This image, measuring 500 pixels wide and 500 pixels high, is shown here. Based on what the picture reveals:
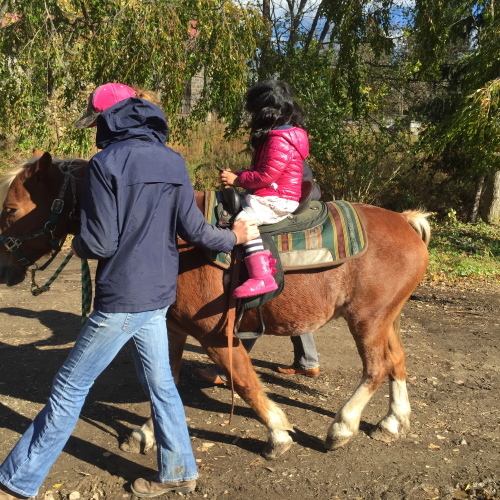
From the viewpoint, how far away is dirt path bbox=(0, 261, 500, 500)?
10.5 feet

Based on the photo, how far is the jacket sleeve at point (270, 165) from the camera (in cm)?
325

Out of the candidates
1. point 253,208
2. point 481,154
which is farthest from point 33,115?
point 481,154

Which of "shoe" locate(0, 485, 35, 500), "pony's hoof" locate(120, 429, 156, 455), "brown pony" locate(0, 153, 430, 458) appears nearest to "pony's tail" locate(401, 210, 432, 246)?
"brown pony" locate(0, 153, 430, 458)

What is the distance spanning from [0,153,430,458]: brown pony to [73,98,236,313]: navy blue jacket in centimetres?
55

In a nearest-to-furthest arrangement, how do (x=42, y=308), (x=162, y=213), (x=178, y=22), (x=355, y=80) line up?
(x=162, y=213) < (x=42, y=308) < (x=178, y=22) < (x=355, y=80)

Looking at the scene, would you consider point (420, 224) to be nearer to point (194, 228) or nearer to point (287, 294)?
point (287, 294)

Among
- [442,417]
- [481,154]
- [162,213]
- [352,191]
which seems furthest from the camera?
[352,191]

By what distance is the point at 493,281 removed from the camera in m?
8.23

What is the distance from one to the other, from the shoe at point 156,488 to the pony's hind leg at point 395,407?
1396mm

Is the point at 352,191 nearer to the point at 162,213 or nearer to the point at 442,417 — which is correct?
the point at 442,417

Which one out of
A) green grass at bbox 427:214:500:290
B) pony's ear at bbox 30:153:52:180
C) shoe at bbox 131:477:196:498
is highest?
pony's ear at bbox 30:153:52:180

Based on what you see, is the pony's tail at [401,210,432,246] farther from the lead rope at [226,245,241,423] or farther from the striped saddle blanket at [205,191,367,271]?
the lead rope at [226,245,241,423]

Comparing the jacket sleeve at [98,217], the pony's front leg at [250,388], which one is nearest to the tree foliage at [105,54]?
the pony's front leg at [250,388]

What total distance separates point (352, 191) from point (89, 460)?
9.94 m
